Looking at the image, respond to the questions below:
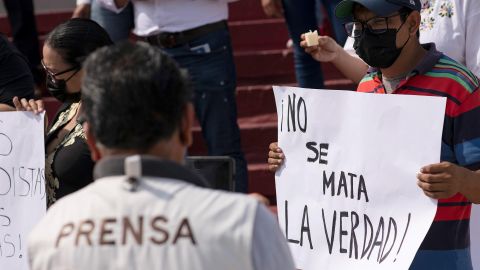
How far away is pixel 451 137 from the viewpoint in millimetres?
3582

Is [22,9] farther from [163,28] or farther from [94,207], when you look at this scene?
[94,207]

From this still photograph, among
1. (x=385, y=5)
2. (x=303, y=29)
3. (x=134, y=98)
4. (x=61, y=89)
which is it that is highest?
(x=134, y=98)

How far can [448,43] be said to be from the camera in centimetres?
450

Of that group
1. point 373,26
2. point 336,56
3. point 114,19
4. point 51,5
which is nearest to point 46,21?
point 51,5

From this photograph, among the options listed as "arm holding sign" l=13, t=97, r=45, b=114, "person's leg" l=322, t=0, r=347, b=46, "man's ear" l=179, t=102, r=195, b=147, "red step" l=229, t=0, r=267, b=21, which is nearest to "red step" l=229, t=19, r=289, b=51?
"red step" l=229, t=0, r=267, b=21

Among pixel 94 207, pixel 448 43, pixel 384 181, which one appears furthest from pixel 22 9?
pixel 94 207

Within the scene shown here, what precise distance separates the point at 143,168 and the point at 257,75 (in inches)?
223

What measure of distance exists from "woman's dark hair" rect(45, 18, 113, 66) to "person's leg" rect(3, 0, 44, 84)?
3759 millimetres

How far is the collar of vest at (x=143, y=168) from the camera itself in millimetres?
2244

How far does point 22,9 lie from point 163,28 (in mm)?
2370

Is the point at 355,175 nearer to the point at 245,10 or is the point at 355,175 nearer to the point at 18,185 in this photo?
the point at 18,185

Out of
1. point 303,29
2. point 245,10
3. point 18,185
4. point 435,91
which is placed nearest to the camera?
point 435,91

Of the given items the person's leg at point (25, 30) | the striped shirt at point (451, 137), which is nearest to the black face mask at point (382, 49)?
the striped shirt at point (451, 137)

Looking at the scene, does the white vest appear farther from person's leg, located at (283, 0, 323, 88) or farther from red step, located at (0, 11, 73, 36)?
red step, located at (0, 11, 73, 36)
